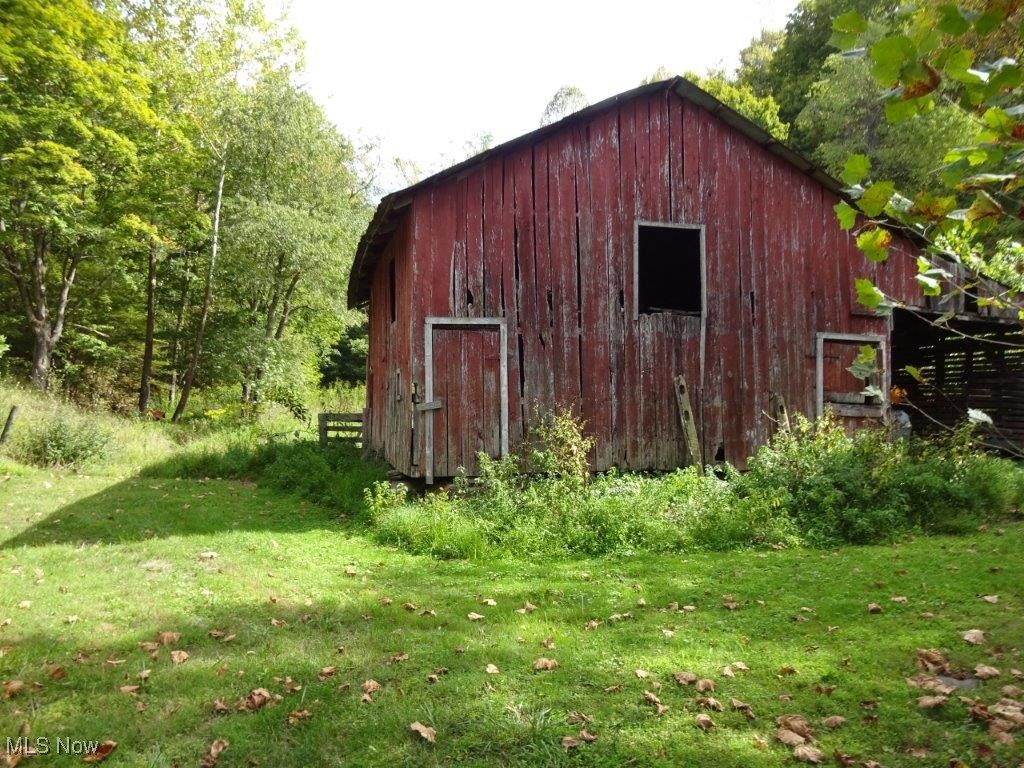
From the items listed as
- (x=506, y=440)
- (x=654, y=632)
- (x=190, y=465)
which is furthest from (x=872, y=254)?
(x=190, y=465)

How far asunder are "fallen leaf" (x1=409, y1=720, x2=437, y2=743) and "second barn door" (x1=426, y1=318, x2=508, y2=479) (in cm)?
546

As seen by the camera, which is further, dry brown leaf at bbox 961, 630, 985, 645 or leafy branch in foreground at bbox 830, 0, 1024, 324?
dry brown leaf at bbox 961, 630, 985, 645

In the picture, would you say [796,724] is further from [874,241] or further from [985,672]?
[874,241]

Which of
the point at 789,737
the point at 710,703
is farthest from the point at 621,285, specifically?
the point at 789,737

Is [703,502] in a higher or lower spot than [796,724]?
higher

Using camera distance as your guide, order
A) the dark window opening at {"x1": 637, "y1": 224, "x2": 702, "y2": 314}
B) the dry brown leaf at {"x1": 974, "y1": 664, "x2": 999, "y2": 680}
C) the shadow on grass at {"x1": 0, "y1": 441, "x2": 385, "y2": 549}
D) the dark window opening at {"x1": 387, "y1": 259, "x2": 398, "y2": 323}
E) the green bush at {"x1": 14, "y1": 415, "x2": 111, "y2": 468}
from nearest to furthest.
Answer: the dry brown leaf at {"x1": 974, "y1": 664, "x2": 999, "y2": 680}
the shadow on grass at {"x1": 0, "y1": 441, "x2": 385, "y2": 549}
the dark window opening at {"x1": 637, "y1": 224, "x2": 702, "y2": 314}
the dark window opening at {"x1": 387, "y1": 259, "x2": 398, "y2": 323}
the green bush at {"x1": 14, "y1": 415, "x2": 111, "y2": 468}

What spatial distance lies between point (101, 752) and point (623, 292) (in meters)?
8.40

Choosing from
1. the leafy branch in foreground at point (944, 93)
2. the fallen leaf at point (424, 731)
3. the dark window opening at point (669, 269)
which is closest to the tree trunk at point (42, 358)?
the dark window opening at point (669, 269)

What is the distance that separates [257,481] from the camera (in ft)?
40.7

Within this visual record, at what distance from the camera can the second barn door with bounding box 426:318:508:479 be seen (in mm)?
8922

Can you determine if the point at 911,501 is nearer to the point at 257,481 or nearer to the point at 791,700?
the point at 791,700

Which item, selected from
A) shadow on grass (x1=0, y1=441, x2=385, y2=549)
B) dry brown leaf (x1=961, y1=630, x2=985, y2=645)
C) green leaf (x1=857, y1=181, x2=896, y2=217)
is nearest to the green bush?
shadow on grass (x1=0, y1=441, x2=385, y2=549)

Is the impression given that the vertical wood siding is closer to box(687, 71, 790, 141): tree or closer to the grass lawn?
the grass lawn

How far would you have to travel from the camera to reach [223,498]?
10.3 meters
